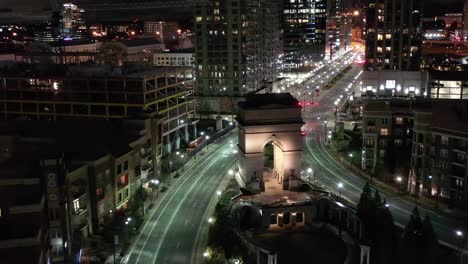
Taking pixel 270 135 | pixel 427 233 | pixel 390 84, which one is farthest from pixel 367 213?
pixel 390 84

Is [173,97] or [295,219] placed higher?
[173,97]

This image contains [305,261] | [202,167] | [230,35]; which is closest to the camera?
[305,261]

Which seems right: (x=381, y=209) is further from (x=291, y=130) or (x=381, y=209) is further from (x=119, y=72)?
(x=119, y=72)

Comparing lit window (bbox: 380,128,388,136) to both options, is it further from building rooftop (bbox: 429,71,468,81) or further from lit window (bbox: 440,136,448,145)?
building rooftop (bbox: 429,71,468,81)

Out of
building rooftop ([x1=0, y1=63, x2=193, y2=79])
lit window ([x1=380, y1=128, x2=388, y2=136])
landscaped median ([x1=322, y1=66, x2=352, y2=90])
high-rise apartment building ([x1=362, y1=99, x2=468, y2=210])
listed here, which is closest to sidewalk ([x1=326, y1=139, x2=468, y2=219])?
high-rise apartment building ([x1=362, y1=99, x2=468, y2=210])

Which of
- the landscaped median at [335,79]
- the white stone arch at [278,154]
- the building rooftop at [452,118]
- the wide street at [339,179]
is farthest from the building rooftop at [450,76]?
the white stone arch at [278,154]

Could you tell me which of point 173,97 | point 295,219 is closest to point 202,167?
point 173,97

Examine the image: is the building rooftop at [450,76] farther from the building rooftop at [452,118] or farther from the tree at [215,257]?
the tree at [215,257]

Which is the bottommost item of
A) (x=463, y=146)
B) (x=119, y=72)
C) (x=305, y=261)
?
(x=305, y=261)
